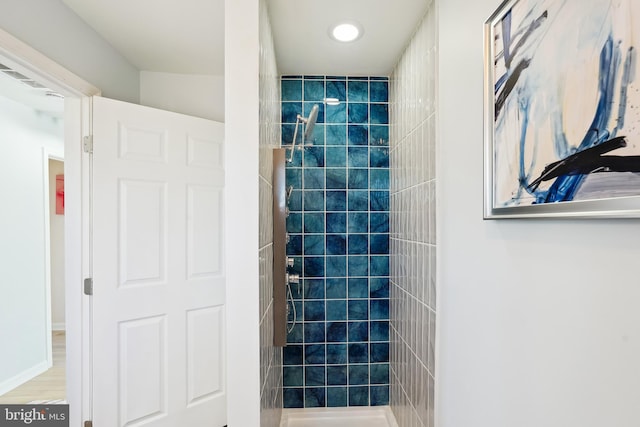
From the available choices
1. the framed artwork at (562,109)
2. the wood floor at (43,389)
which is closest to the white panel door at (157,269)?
the wood floor at (43,389)

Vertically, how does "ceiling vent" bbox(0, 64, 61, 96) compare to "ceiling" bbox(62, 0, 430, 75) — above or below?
below

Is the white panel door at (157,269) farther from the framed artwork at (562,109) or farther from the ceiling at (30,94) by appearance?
the framed artwork at (562,109)

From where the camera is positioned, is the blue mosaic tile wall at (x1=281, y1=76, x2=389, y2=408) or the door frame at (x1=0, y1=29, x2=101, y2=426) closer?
the door frame at (x1=0, y1=29, x2=101, y2=426)

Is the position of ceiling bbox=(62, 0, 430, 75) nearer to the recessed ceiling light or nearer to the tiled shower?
the recessed ceiling light

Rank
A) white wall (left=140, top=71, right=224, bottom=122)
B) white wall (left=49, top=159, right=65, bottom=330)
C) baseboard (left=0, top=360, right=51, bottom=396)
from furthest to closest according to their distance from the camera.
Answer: white wall (left=49, top=159, right=65, bottom=330)
baseboard (left=0, top=360, right=51, bottom=396)
white wall (left=140, top=71, right=224, bottom=122)

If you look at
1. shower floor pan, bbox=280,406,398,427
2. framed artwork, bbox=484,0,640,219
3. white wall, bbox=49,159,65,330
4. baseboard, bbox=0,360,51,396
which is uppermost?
framed artwork, bbox=484,0,640,219

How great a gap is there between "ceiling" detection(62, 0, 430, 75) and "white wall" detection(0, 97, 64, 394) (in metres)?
1.67

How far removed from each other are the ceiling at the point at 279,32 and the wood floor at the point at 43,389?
8.97ft

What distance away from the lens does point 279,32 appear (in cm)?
180

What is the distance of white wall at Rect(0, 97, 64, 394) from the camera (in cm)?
282

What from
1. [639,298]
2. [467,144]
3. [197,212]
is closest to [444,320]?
[467,144]

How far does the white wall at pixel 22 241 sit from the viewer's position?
282 cm

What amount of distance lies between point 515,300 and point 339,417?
73.2 inches

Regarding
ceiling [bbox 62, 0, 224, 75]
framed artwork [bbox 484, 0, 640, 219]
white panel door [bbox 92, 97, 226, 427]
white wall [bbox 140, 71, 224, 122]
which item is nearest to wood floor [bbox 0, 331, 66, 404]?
white panel door [bbox 92, 97, 226, 427]
